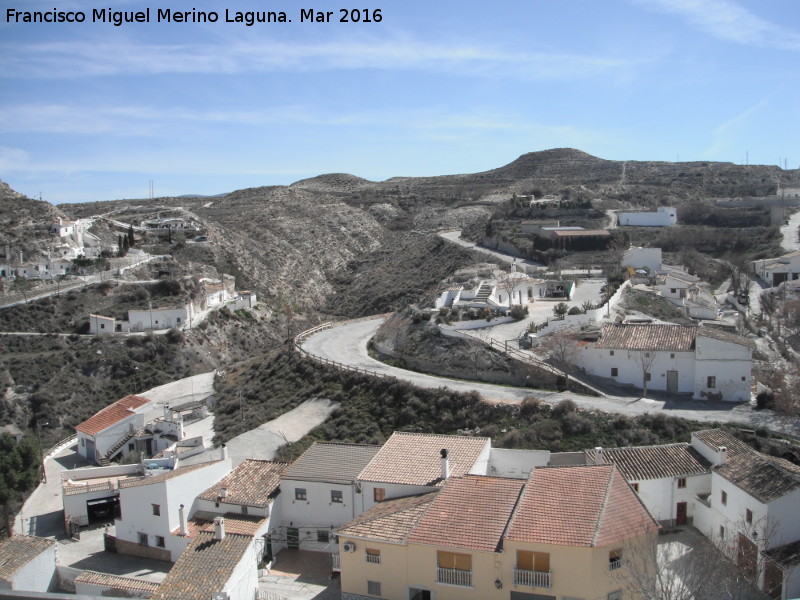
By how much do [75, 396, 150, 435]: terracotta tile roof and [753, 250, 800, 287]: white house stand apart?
4570cm

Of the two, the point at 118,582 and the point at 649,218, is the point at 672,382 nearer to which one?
the point at 118,582

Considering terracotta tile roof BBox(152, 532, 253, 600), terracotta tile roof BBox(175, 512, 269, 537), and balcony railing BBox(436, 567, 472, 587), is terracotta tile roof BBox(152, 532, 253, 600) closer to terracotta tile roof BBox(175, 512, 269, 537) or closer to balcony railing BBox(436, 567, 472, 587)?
terracotta tile roof BBox(175, 512, 269, 537)

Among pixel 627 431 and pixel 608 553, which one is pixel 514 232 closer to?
pixel 627 431

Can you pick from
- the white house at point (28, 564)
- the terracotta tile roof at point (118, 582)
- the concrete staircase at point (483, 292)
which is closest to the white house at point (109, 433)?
the white house at point (28, 564)

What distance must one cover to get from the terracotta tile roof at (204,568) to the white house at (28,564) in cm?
431

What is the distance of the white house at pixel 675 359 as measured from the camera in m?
28.9

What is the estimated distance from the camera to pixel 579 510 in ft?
54.9

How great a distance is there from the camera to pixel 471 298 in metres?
→ 42.7

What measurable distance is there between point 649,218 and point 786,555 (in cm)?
5912

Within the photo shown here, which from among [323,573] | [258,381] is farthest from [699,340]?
[258,381]

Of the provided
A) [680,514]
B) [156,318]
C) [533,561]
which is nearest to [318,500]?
[533,561]

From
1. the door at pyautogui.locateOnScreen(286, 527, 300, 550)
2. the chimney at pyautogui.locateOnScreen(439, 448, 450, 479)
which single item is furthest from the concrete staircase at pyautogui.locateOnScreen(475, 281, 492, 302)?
the door at pyautogui.locateOnScreen(286, 527, 300, 550)

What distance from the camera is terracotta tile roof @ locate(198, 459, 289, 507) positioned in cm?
2231

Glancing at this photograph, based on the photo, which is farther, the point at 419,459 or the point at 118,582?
the point at 419,459
